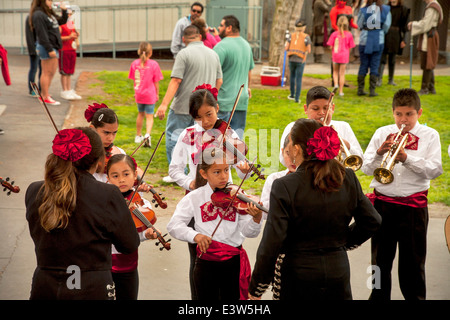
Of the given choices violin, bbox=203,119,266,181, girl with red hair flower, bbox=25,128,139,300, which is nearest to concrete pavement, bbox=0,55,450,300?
violin, bbox=203,119,266,181

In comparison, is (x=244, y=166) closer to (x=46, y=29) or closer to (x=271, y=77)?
(x=46, y=29)

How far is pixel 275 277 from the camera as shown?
3.57m

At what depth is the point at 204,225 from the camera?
4.28 meters

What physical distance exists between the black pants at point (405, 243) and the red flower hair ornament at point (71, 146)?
2583 millimetres

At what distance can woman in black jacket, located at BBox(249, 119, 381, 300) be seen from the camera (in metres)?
3.36

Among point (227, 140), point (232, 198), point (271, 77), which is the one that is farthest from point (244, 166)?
point (271, 77)

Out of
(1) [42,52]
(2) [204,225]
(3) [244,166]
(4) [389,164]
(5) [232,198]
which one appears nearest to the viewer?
(5) [232,198]

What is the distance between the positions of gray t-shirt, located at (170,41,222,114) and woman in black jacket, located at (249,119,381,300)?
4090 mm

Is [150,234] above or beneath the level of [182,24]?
beneath

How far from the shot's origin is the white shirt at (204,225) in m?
4.17

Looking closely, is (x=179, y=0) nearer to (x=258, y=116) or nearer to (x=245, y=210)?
(x=258, y=116)

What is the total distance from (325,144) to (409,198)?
1723mm

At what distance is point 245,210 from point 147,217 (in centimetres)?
77

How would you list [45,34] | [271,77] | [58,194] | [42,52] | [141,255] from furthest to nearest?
[271,77] → [42,52] → [45,34] → [141,255] → [58,194]
